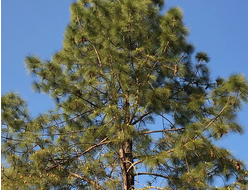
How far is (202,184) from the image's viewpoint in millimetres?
4508

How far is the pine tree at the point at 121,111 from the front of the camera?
5.11 m

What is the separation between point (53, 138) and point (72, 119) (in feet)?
1.84

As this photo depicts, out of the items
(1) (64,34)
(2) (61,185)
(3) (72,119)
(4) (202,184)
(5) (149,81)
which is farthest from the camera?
(1) (64,34)

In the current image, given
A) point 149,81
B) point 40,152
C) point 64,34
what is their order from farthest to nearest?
point 64,34 → point 149,81 → point 40,152

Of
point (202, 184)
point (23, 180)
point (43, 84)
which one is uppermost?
point (43, 84)

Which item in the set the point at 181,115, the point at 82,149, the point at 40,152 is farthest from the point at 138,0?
the point at 40,152

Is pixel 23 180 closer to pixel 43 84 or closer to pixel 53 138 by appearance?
pixel 53 138

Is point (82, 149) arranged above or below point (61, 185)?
above

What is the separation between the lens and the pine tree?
511cm

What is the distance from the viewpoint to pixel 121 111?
5312 mm

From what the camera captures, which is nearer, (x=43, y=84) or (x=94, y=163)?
(x=94, y=163)

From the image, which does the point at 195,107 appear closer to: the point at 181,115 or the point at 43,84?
the point at 181,115

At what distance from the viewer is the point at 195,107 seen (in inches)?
226

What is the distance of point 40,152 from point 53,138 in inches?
38.4
